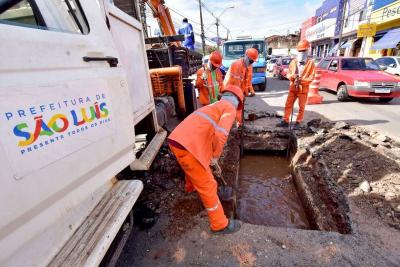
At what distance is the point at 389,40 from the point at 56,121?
843 inches

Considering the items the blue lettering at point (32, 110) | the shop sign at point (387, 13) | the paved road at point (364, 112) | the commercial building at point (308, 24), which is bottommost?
the paved road at point (364, 112)

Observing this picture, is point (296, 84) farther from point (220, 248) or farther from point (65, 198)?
point (65, 198)

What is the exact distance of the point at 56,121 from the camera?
44.7 inches

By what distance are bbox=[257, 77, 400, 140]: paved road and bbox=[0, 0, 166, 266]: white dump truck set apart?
18.7 feet

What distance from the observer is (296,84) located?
5.24 m

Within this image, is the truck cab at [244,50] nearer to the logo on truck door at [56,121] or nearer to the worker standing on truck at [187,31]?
the worker standing on truck at [187,31]

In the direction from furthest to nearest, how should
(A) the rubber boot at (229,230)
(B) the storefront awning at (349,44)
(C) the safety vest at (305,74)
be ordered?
(B) the storefront awning at (349,44), (C) the safety vest at (305,74), (A) the rubber boot at (229,230)

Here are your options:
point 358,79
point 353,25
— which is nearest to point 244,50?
point 358,79

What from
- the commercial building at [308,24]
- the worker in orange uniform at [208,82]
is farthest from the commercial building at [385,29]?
the worker in orange uniform at [208,82]

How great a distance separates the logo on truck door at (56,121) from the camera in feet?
3.23

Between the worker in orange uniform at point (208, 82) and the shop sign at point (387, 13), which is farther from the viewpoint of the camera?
the shop sign at point (387, 13)

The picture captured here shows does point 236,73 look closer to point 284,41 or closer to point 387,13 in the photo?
point 387,13

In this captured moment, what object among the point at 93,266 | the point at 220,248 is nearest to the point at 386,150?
the point at 220,248

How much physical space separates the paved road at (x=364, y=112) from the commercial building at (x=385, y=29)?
1106 centimetres
